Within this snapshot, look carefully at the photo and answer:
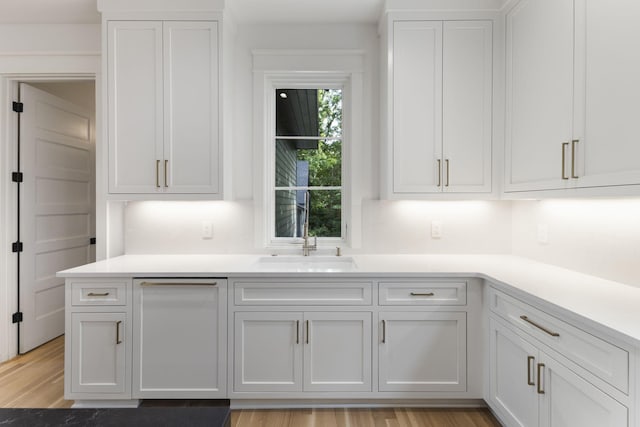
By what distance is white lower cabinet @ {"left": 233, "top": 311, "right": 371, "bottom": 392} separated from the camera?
210cm

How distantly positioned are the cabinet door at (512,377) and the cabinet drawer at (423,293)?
224mm

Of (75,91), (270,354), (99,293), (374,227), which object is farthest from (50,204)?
(374,227)

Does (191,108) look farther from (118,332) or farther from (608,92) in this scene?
(608,92)

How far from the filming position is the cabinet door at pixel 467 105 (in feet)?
7.82

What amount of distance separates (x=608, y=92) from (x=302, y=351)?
6.35 ft

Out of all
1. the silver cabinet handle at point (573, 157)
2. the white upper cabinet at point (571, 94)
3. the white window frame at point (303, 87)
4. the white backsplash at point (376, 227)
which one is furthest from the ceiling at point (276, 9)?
the white backsplash at point (376, 227)

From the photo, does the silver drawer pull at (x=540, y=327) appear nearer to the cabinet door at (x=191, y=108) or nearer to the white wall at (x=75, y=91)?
the cabinet door at (x=191, y=108)

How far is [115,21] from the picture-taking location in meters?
2.37

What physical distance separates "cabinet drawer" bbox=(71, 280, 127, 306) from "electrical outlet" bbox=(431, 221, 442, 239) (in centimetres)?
208

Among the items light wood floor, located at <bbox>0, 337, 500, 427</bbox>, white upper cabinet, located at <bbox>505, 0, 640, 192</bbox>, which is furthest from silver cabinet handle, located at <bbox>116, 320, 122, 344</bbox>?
white upper cabinet, located at <bbox>505, 0, 640, 192</bbox>

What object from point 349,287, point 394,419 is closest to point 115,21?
point 349,287

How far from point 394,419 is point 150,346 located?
57.8 inches

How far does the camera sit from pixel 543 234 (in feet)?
7.75

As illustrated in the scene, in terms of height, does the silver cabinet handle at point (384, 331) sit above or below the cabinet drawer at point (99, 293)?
below
